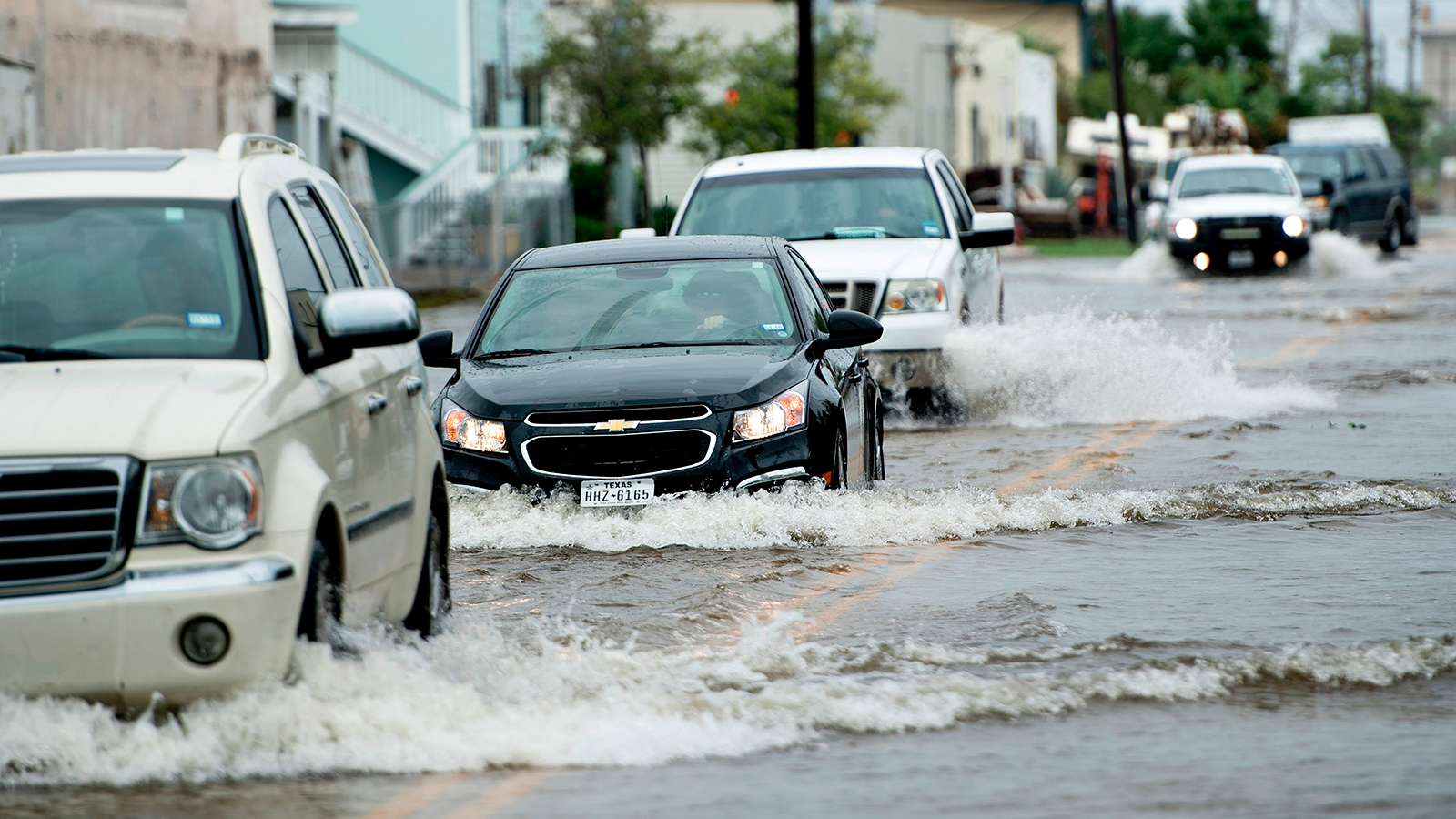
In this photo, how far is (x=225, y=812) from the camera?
5.21 m

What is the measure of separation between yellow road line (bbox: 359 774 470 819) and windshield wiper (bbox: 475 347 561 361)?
15.9ft

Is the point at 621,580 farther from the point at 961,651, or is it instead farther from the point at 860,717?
the point at 860,717

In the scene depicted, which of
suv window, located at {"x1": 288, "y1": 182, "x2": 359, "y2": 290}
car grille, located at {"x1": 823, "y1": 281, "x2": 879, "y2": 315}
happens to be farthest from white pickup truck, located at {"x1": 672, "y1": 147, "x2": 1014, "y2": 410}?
suv window, located at {"x1": 288, "y1": 182, "x2": 359, "y2": 290}

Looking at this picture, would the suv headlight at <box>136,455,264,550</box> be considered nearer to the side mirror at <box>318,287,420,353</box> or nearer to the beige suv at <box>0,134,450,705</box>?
the beige suv at <box>0,134,450,705</box>

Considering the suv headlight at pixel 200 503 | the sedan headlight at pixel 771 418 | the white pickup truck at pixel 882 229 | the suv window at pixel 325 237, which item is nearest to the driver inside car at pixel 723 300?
the sedan headlight at pixel 771 418

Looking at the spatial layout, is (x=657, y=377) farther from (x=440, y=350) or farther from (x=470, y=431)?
(x=440, y=350)

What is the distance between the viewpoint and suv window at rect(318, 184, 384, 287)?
730cm

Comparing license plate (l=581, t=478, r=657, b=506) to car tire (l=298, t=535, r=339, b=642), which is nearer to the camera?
car tire (l=298, t=535, r=339, b=642)

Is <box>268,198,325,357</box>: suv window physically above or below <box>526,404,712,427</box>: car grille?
above

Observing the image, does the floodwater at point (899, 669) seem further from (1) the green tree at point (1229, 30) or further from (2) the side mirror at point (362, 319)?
(1) the green tree at point (1229, 30)

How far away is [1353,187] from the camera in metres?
38.0

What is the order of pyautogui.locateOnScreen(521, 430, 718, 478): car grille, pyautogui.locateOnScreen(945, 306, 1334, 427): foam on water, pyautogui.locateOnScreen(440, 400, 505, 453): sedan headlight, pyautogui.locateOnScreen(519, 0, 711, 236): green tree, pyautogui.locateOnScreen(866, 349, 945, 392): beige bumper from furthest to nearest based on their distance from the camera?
1. pyautogui.locateOnScreen(519, 0, 711, 236): green tree
2. pyautogui.locateOnScreen(945, 306, 1334, 427): foam on water
3. pyautogui.locateOnScreen(866, 349, 945, 392): beige bumper
4. pyautogui.locateOnScreen(440, 400, 505, 453): sedan headlight
5. pyautogui.locateOnScreen(521, 430, 718, 478): car grille

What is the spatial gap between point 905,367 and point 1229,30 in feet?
301

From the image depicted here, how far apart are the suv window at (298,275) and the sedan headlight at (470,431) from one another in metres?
2.97
